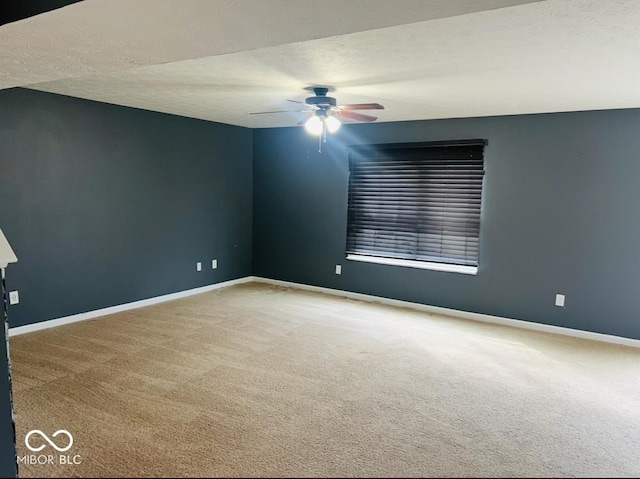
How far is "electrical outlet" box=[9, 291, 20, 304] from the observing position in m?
4.03

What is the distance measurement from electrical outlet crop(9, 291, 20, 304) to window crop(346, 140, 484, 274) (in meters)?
3.61

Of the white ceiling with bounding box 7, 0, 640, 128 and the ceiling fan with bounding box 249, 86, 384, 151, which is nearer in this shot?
the white ceiling with bounding box 7, 0, 640, 128

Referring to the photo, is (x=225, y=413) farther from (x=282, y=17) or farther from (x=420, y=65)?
(x=420, y=65)

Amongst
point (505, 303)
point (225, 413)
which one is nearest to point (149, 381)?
point (225, 413)

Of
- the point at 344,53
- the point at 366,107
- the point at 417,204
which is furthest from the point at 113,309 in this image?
the point at 344,53

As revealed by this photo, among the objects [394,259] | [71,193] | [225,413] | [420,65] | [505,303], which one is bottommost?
[225,413]

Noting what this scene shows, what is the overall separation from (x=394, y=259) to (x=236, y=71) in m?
3.16

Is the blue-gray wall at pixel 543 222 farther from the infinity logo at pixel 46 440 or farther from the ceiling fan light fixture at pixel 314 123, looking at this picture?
the infinity logo at pixel 46 440

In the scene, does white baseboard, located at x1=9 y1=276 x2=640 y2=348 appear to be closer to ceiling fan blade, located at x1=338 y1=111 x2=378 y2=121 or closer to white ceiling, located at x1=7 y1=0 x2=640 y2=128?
white ceiling, located at x1=7 y1=0 x2=640 y2=128

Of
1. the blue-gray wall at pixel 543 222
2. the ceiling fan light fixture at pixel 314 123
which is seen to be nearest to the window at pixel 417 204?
the blue-gray wall at pixel 543 222

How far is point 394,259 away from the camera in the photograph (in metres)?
5.57

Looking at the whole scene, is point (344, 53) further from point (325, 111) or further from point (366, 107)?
point (325, 111)

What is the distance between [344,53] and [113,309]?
3.71 metres

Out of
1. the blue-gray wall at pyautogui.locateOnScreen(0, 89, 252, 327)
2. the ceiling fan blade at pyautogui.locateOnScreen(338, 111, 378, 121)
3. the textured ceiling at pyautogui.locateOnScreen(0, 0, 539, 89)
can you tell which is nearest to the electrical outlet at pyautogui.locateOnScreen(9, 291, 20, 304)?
the blue-gray wall at pyautogui.locateOnScreen(0, 89, 252, 327)
